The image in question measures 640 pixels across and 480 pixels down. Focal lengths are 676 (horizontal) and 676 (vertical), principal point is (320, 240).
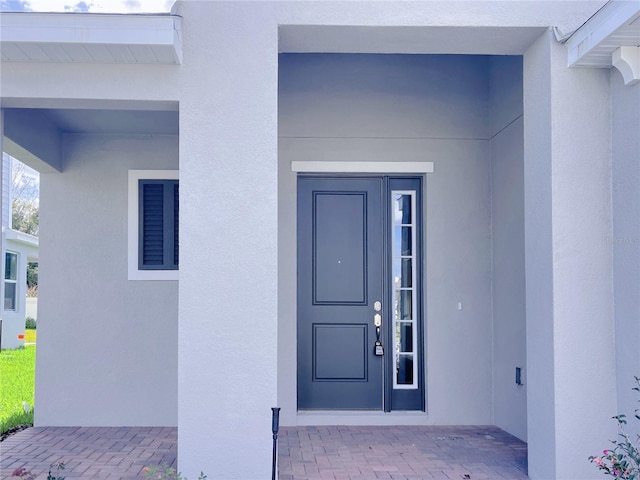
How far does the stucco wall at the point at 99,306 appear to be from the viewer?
6.44m

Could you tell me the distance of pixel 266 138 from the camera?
443cm

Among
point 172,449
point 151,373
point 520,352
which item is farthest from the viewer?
point 151,373

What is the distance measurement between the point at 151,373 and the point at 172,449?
1124 millimetres

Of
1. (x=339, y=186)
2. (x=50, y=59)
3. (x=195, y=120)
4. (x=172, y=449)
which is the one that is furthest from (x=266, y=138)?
(x=172, y=449)

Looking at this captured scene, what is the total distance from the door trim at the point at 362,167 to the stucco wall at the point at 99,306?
1275mm

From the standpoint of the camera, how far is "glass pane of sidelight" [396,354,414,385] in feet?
21.6

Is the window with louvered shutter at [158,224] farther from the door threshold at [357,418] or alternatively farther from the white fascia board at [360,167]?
the door threshold at [357,418]

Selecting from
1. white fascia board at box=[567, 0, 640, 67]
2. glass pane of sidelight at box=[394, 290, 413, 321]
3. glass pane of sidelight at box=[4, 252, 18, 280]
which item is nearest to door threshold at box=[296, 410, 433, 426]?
glass pane of sidelight at box=[394, 290, 413, 321]

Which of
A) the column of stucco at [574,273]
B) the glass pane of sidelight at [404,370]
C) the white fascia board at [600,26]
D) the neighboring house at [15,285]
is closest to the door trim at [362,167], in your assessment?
the glass pane of sidelight at [404,370]

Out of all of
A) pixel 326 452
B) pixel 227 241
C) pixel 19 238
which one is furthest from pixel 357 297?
pixel 19 238

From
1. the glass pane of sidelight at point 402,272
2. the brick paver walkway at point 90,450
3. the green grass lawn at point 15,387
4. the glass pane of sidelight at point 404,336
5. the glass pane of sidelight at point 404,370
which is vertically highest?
the glass pane of sidelight at point 402,272

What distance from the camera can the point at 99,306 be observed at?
21.3 ft

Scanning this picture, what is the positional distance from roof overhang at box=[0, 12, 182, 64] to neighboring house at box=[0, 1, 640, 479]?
0.01 m

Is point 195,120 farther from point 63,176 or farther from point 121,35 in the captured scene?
point 63,176
